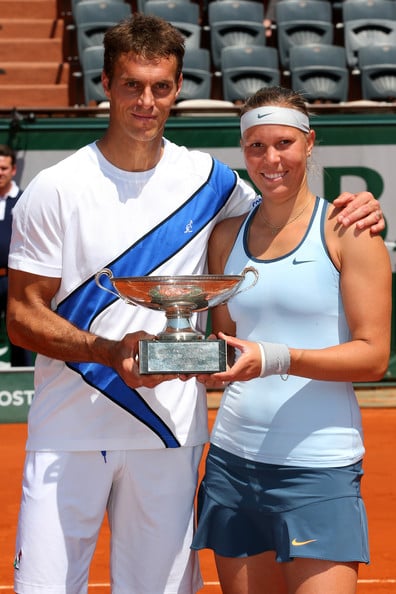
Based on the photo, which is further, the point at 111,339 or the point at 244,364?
the point at 111,339

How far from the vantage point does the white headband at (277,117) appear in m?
2.65

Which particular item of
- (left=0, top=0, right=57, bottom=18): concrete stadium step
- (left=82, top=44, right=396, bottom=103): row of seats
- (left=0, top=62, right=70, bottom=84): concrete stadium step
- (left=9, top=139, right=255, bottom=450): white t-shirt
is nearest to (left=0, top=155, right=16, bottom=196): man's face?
(left=82, top=44, right=396, bottom=103): row of seats

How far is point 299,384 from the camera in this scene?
2.63 m

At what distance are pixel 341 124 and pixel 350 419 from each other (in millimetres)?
5854

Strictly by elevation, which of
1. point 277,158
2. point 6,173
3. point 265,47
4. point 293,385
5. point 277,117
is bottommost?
point 293,385

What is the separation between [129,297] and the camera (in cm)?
252

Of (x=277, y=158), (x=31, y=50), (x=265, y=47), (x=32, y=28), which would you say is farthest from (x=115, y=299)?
(x=32, y=28)

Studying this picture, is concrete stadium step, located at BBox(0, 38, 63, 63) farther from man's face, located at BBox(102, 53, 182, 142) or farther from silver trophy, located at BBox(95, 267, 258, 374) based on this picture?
silver trophy, located at BBox(95, 267, 258, 374)

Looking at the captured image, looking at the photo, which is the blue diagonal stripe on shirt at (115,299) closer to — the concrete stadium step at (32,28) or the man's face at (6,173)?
the man's face at (6,173)

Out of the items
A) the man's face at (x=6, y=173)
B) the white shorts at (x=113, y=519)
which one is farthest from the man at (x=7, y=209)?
the white shorts at (x=113, y=519)

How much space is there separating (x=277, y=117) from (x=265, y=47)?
9.20m

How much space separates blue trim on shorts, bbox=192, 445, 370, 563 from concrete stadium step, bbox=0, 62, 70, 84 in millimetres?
10229

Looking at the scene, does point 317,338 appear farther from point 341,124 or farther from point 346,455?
point 341,124

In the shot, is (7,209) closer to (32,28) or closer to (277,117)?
(277,117)
